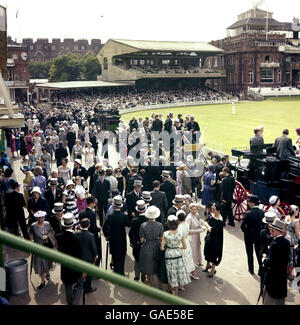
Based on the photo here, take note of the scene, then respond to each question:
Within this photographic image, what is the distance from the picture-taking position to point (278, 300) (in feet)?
19.3

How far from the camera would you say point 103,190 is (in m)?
10.3

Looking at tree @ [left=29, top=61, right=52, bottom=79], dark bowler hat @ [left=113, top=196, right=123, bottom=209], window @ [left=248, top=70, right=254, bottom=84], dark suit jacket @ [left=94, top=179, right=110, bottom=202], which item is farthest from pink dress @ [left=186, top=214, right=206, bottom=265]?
tree @ [left=29, top=61, right=52, bottom=79]

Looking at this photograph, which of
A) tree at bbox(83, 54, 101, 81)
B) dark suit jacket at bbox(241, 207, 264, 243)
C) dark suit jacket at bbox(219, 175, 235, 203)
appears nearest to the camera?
dark suit jacket at bbox(241, 207, 264, 243)

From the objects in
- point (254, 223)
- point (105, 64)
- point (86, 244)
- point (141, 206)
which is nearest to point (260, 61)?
point (105, 64)

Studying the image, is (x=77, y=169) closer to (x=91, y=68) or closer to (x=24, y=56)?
(x=24, y=56)

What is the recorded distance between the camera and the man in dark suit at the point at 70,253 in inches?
250

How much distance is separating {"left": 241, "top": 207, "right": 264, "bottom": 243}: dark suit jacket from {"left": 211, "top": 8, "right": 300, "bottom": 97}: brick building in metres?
63.3

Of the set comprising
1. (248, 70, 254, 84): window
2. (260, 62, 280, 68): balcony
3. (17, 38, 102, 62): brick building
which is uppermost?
(17, 38, 102, 62): brick building

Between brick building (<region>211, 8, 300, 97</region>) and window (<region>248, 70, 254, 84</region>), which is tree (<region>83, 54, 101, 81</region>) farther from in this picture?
window (<region>248, 70, 254, 84</region>)

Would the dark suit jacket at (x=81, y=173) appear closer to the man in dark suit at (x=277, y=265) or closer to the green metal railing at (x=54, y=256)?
the man in dark suit at (x=277, y=265)

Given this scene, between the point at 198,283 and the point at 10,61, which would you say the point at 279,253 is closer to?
the point at 198,283

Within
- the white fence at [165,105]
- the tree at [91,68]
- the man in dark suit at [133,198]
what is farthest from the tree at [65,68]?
the man in dark suit at [133,198]

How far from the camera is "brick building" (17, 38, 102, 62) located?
113125mm

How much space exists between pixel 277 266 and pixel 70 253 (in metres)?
3.40
